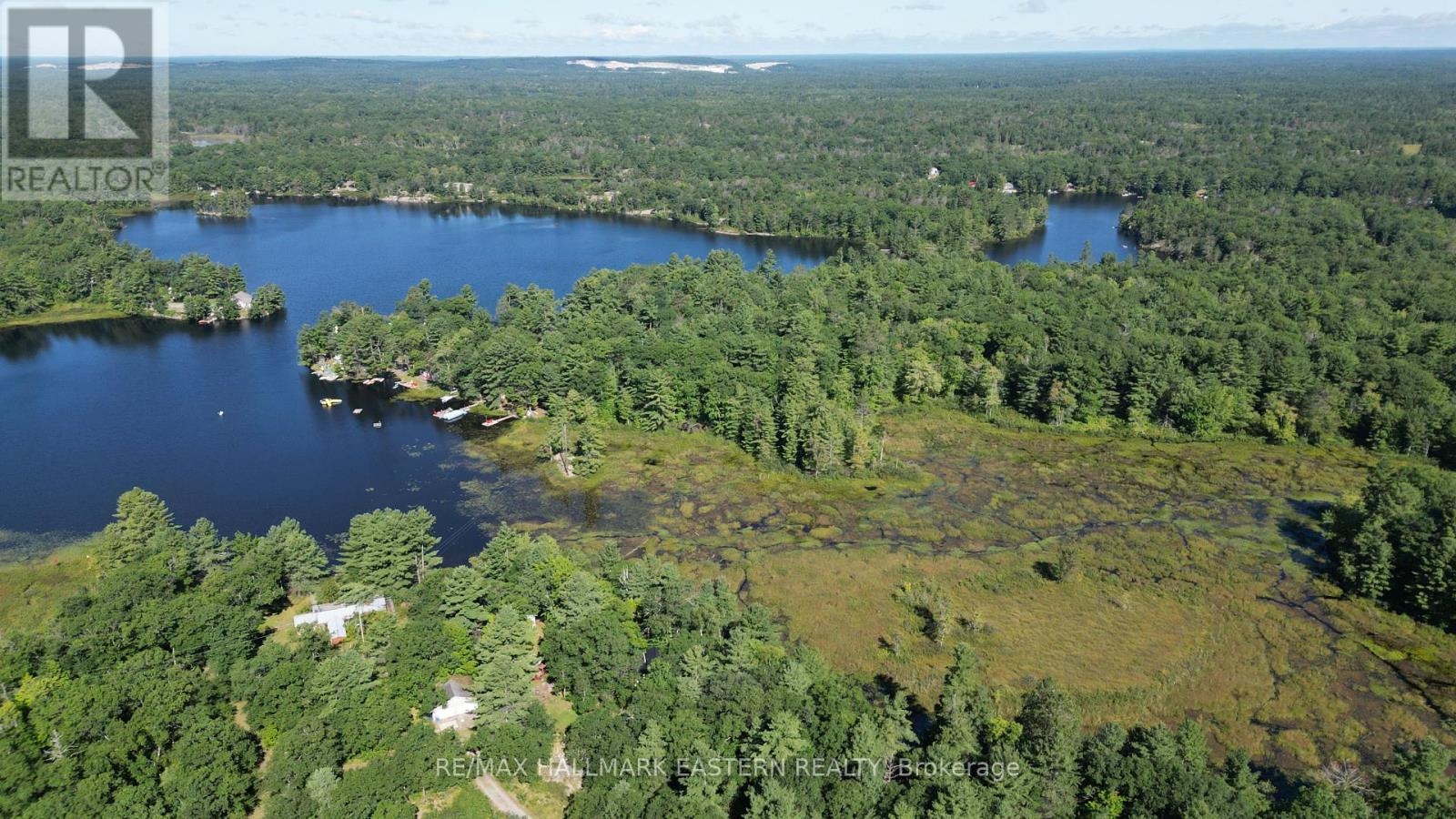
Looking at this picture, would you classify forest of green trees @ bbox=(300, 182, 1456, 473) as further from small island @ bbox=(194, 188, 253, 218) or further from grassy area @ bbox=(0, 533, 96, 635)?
small island @ bbox=(194, 188, 253, 218)

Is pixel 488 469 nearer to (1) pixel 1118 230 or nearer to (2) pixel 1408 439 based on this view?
(2) pixel 1408 439

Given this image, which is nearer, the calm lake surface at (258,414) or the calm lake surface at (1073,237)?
the calm lake surface at (258,414)

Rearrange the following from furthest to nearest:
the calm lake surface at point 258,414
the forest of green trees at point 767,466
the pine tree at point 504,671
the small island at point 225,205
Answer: the small island at point 225,205, the calm lake surface at point 258,414, the pine tree at point 504,671, the forest of green trees at point 767,466

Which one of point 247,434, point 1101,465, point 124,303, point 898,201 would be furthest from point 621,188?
point 1101,465

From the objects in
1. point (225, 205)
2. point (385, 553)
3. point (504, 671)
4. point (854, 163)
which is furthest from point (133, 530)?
point (854, 163)

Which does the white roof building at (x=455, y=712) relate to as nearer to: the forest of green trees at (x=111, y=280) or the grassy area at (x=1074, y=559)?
the grassy area at (x=1074, y=559)

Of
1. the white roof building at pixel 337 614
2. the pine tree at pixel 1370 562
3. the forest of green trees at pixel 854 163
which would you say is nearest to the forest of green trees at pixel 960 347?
the pine tree at pixel 1370 562

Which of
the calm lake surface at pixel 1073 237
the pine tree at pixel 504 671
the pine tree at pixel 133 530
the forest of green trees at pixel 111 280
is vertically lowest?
the pine tree at pixel 504 671
